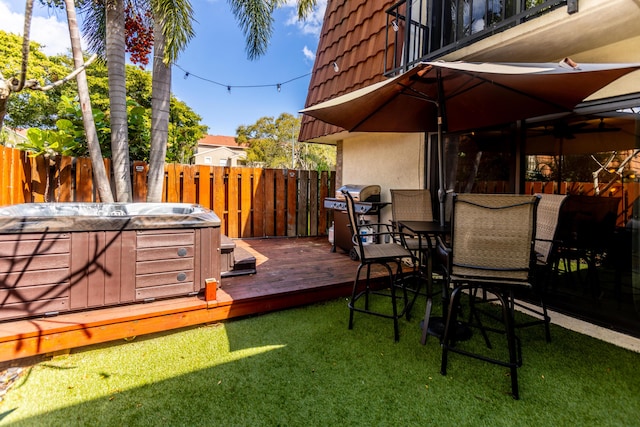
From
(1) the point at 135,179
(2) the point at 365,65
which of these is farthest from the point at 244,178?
(2) the point at 365,65

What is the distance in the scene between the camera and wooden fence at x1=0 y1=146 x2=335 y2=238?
479cm

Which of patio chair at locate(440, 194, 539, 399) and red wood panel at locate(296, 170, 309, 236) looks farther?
red wood panel at locate(296, 170, 309, 236)

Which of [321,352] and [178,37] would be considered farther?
[178,37]

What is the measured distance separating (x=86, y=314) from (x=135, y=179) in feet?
11.9

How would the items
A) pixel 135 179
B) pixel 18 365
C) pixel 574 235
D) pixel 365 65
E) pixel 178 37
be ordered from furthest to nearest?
1. pixel 135 179
2. pixel 365 65
3. pixel 178 37
4. pixel 574 235
5. pixel 18 365

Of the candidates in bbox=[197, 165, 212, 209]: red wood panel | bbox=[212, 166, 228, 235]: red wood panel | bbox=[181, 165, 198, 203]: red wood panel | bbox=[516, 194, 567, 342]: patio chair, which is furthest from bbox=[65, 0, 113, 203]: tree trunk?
bbox=[516, 194, 567, 342]: patio chair

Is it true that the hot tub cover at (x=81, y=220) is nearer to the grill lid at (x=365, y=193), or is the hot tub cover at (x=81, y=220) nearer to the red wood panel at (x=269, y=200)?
the grill lid at (x=365, y=193)

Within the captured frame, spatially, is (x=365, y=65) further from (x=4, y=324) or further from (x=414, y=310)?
(x=4, y=324)

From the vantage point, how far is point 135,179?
5547 millimetres

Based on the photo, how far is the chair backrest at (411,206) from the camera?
3850 mm

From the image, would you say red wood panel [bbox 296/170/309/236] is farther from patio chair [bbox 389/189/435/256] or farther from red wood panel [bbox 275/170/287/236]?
patio chair [bbox 389/189/435/256]

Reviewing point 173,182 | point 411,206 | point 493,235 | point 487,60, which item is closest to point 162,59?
point 173,182

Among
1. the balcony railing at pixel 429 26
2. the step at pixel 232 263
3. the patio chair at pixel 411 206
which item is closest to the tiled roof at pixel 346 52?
A: the balcony railing at pixel 429 26

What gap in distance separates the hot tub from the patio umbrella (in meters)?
1.87
